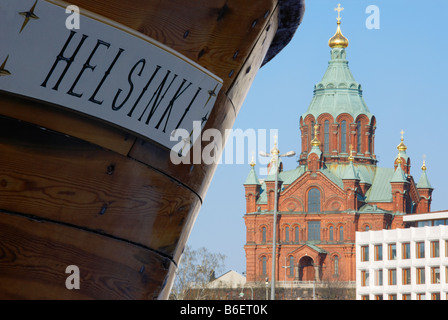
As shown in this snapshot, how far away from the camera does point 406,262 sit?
214 ft

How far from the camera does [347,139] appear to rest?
95375 mm

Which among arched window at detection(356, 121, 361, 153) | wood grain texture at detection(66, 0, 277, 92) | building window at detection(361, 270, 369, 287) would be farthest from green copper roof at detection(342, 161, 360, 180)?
wood grain texture at detection(66, 0, 277, 92)

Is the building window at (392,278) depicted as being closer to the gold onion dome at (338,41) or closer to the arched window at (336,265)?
the arched window at (336,265)

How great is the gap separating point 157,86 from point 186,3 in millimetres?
517

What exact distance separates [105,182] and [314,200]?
88.1 metres

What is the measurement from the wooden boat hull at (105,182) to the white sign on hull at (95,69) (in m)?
0.07

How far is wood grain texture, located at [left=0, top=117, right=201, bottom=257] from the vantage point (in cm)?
415

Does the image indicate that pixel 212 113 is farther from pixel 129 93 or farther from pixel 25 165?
pixel 25 165

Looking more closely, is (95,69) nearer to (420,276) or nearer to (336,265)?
(420,276)

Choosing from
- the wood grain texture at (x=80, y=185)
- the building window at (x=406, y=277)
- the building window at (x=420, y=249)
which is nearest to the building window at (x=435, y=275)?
the building window at (x=420, y=249)

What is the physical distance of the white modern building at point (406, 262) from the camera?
6275cm

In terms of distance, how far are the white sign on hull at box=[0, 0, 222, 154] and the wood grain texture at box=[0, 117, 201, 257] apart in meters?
0.20

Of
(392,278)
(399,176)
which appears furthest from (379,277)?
(399,176)

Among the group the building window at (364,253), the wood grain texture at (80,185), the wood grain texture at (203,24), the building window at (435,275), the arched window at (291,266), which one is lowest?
the wood grain texture at (80,185)
